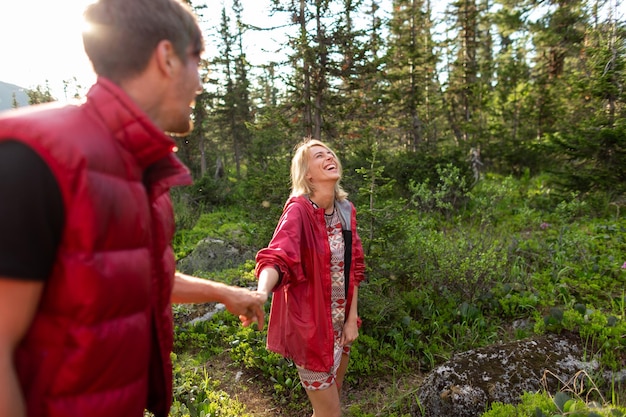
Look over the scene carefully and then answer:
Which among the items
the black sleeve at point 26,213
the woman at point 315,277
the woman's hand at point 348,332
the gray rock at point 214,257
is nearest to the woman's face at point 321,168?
the woman at point 315,277

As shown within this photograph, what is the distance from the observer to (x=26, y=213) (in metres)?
0.83

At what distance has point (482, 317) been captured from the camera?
15.8ft

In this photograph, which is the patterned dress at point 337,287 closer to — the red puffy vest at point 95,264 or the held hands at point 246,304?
the held hands at point 246,304

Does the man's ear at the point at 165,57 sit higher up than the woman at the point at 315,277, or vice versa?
the man's ear at the point at 165,57

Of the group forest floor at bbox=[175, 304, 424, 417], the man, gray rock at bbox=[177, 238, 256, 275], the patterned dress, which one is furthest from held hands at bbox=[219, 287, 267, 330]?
gray rock at bbox=[177, 238, 256, 275]

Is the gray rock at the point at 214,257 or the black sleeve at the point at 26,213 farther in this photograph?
the gray rock at the point at 214,257

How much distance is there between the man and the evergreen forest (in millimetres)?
770

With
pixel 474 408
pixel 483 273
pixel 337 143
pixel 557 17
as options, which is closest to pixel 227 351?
pixel 474 408

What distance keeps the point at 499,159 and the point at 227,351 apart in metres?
13.0

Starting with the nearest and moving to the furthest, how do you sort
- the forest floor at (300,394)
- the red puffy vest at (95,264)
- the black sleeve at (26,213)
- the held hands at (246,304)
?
the black sleeve at (26,213), the red puffy vest at (95,264), the held hands at (246,304), the forest floor at (300,394)

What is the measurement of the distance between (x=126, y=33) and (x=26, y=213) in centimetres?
58

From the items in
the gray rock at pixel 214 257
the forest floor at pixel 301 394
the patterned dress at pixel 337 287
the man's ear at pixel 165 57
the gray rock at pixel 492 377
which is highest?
the man's ear at pixel 165 57

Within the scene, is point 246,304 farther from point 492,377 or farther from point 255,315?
point 492,377

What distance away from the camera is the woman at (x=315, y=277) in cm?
274
